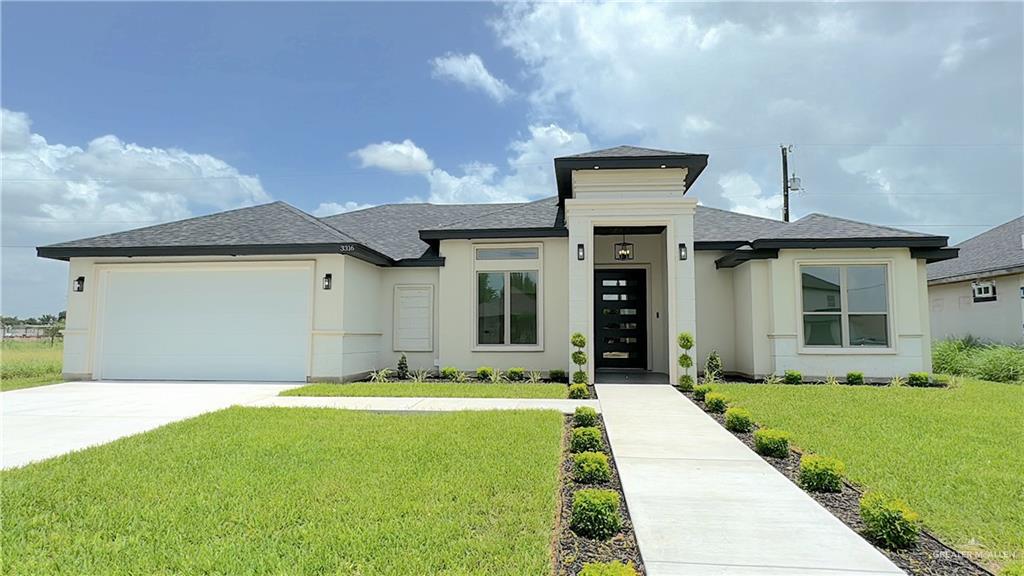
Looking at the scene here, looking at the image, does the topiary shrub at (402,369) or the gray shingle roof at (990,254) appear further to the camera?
the gray shingle roof at (990,254)

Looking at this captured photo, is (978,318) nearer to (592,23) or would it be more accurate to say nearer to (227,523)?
(592,23)

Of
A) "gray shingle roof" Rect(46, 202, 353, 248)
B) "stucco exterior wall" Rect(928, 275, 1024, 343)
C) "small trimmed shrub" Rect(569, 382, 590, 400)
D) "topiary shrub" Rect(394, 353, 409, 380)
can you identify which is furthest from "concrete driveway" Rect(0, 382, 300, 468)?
"stucco exterior wall" Rect(928, 275, 1024, 343)

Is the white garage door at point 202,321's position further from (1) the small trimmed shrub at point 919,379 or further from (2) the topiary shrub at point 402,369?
(1) the small trimmed shrub at point 919,379

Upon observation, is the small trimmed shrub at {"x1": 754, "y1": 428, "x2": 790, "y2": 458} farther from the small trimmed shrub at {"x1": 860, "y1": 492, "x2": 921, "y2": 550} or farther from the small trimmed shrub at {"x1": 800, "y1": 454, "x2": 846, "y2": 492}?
the small trimmed shrub at {"x1": 860, "y1": 492, "x2": 921, "y2": 550}

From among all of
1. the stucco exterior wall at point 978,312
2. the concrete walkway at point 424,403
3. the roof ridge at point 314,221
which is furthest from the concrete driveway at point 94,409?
the stucco exterior wall at point 978,312

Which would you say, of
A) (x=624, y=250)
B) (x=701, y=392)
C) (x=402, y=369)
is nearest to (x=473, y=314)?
(x=402, y=369)

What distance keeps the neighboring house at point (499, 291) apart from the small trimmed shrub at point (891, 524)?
7.43m

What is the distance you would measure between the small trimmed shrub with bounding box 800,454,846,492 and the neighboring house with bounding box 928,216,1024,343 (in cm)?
1399

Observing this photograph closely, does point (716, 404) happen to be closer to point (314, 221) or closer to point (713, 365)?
point (713, 365)

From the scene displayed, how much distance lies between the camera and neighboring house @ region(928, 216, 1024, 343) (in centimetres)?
1381

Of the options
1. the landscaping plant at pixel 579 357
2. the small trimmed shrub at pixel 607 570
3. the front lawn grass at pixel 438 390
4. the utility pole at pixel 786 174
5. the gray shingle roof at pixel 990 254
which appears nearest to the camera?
the small trimmed shrub at pixel 607 570

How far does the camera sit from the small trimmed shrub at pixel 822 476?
161 inches

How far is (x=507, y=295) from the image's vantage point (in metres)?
12.2

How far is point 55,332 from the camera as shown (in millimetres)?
20812
